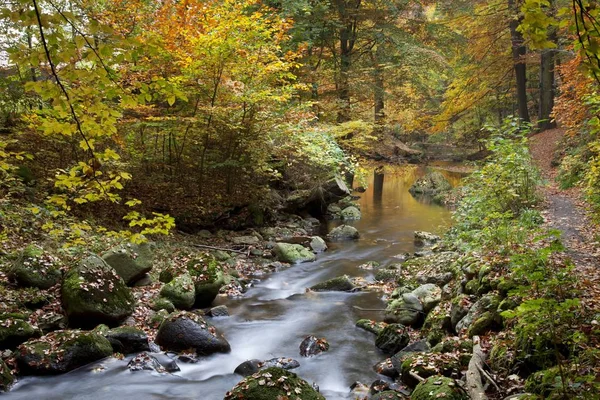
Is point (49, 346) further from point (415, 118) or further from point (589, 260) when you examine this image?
point (415, 118)

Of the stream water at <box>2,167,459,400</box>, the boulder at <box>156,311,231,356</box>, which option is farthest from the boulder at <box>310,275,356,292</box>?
the boulder at <box>156,311,231,356</box>

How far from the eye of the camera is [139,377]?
6273 millimetres

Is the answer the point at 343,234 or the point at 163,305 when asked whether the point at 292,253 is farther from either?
the point at 163,305

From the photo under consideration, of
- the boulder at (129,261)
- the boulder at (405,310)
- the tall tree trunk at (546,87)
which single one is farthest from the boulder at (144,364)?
the tall tree trunk at (546,87)

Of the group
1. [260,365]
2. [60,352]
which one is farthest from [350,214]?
[60,352]

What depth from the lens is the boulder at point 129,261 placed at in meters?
8.95

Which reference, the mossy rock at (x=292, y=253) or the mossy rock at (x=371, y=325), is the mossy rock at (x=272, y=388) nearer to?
the mossy rock at (x=371, y=325)

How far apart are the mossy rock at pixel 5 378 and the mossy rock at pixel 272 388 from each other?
2.91 metres

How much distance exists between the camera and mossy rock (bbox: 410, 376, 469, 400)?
450cm

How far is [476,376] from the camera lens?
4.68 m

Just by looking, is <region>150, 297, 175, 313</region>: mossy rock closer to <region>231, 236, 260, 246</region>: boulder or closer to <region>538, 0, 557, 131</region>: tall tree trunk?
<region>231, 236, 260, 246</region>: boulder

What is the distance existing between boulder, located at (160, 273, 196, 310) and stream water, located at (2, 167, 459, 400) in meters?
0.66

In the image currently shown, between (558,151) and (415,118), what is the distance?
11.5 meters

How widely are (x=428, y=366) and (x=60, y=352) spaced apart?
489cm
